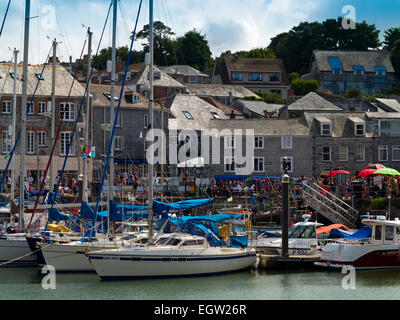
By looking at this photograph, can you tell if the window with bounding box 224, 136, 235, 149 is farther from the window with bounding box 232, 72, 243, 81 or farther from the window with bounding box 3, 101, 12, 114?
the window with bounding box 232, 72, 243, 81

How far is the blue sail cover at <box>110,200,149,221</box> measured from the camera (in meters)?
39.8

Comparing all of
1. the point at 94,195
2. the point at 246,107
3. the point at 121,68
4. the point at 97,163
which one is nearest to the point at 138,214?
the point at 94,195

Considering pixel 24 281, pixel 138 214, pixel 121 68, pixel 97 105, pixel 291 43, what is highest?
pixel 291 43

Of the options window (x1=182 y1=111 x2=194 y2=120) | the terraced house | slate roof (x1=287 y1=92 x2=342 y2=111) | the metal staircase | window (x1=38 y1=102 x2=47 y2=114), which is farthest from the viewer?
the terraced house

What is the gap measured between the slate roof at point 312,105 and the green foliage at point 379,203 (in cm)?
3032

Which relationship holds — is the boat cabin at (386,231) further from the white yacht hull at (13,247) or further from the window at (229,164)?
the window at (229,164)

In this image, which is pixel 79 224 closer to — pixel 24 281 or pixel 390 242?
pixel 24 281

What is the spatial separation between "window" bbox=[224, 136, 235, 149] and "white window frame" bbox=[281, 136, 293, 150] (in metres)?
4.37

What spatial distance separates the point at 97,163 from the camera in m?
66.8

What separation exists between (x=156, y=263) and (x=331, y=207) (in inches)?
797

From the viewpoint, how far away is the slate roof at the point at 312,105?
266 ft

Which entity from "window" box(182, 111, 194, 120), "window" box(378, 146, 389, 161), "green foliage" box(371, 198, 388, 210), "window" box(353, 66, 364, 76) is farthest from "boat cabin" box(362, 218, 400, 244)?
"window" box(353, 66, 364, 76)
